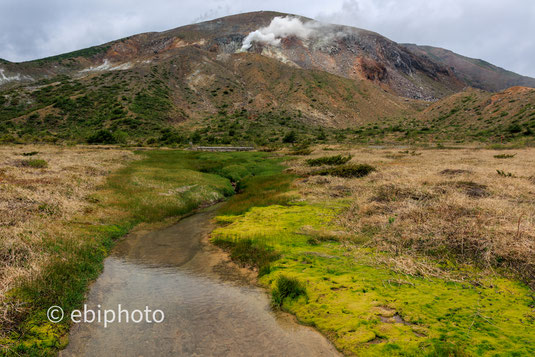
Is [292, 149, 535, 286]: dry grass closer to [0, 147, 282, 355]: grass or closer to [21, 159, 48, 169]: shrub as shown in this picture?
[0, 147, 282, 355]: grass

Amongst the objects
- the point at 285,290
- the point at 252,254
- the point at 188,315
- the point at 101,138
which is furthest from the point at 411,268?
the point at 101,138

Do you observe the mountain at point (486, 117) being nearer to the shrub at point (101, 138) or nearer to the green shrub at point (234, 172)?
the green shrub at point (234, 172)

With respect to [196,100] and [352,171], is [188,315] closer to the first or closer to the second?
[352,171]

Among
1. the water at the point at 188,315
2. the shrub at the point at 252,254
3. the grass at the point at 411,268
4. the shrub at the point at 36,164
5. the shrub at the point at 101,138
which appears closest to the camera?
the grass at the point at 411,268

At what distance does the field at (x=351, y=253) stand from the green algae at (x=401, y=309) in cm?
3

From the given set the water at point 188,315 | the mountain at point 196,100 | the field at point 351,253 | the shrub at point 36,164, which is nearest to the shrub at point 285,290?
the field at point 351,253

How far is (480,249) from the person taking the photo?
9.14 m

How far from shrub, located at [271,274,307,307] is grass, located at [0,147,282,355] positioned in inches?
110

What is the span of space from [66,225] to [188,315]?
397 inches

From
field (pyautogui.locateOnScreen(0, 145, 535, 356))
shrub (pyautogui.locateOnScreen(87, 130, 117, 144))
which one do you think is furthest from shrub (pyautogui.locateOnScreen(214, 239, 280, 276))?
shrub (pyautogui.locateOnScreen(87, 130, 117, 144))

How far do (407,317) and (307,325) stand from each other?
2492 mm

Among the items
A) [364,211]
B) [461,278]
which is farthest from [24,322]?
[364,211]

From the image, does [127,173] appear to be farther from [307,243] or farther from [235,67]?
[235,67]

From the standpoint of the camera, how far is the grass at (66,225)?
7.14m
